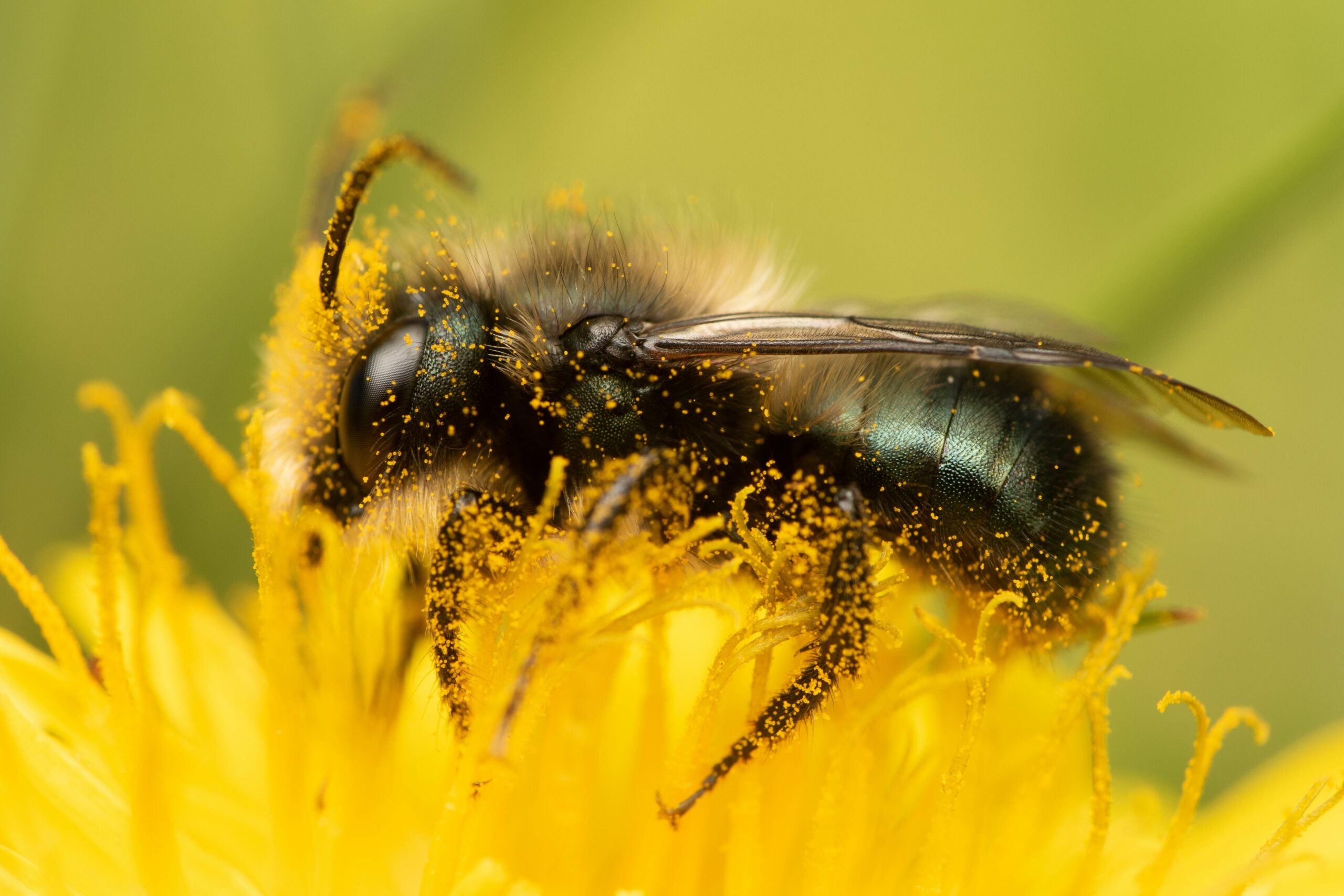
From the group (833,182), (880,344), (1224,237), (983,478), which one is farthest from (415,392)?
(833,182)

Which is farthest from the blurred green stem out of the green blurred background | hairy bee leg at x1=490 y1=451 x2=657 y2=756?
hairy bee leg at x1=490 y1=451 x2=657 y2=756

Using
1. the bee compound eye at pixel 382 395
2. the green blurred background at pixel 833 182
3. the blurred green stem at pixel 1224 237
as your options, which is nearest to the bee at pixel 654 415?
the bee compound eye at pixel 382 395

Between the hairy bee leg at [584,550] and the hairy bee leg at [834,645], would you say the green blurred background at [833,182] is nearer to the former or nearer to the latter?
the hairy bee leg at [834,645]

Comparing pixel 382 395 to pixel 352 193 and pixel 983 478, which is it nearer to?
pixel 352 193

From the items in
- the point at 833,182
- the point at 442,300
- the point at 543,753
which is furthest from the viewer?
the point at 833,182

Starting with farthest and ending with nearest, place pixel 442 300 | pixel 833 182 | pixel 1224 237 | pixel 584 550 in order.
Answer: pixel 833 182, pixel 1224 237, pixel 442 300, pixel 584 550
